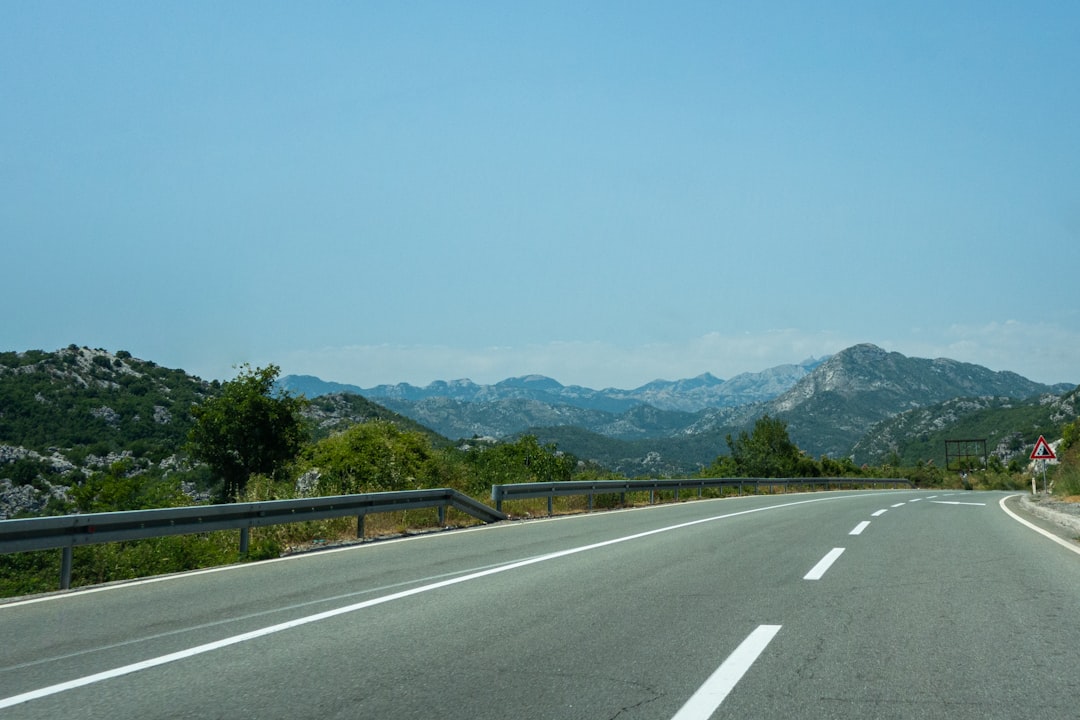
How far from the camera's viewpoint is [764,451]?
6788 centimetres

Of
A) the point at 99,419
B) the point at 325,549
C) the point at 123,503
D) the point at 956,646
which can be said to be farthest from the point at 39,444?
the point at 956,646

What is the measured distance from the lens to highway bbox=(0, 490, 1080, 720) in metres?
4.32

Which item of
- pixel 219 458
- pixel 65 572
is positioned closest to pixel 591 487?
pixel 65 572

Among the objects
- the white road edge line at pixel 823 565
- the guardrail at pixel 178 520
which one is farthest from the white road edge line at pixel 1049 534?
the guardrail at pixel 178 520

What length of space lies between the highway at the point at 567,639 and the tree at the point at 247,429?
26999 millimetres

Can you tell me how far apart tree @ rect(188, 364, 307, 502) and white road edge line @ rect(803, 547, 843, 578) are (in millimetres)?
28965

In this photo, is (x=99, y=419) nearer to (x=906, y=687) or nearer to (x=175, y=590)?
(x=175, y=590)

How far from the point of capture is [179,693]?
4.52 metres

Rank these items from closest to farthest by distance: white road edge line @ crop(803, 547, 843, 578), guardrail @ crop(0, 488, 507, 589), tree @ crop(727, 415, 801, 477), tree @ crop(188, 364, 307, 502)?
guardrail @ crop(0, 488, 507, 589)
white road edge line @ crop(803, 547, 843, 578)
tree @ crop(188, 364, 307, 502)
tree @ crop(727, 415, 801, 477)

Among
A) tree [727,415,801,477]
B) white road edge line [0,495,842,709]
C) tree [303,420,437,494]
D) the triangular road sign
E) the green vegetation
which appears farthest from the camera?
tree [727,415,801,477]

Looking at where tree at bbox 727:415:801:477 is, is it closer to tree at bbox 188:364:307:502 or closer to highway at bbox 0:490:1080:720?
tree at bbox 188:364:307:502

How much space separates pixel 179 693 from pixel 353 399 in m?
135

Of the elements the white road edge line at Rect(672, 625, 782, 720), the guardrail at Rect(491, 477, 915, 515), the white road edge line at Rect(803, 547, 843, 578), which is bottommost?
the white road edge line at Rect(803, 547, 843, 578)

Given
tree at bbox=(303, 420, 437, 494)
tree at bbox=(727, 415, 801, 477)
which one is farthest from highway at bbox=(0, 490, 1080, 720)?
tree at bbox=(727, 415, 801, 477)
